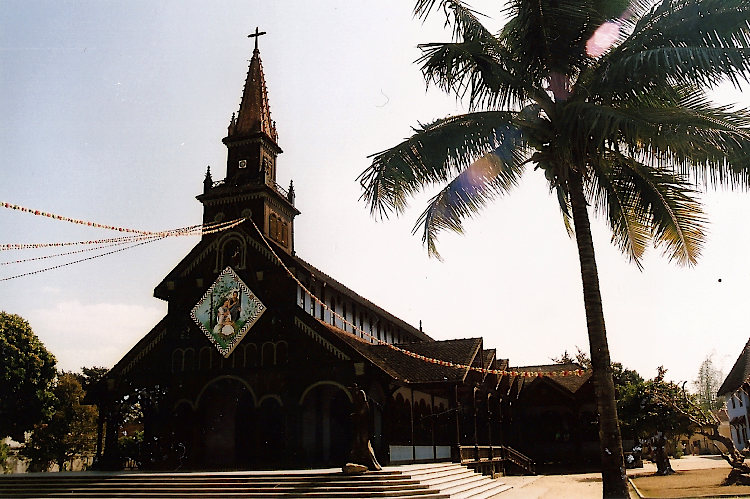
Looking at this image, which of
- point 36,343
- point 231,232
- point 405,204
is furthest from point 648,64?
point 36,343

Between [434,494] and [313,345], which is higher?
[313,345]

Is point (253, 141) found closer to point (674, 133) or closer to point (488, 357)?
point (488, 357)

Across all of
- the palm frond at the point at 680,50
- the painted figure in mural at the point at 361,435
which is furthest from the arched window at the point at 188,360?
the palm frond at the point at 680,50

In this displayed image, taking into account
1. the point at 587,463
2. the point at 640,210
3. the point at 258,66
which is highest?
the point at 258,66

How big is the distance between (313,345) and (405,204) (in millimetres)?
12767

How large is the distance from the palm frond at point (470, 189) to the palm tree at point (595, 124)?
0.08ft

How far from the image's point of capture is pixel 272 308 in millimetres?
27406

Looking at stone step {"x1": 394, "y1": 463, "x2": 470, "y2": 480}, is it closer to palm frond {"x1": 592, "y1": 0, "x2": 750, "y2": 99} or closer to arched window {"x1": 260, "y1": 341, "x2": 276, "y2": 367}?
arched window {"x1": 260, "y1": 341, "x2": 276, "y2": 367}

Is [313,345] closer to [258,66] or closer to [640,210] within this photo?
[640,210]

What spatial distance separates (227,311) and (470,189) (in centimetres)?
1584

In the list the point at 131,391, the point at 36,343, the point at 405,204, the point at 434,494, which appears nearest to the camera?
the point at 405,204

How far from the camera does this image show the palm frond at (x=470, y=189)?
14891 mm

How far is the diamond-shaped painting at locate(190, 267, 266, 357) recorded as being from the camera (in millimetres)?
27594

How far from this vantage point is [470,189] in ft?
49.7
